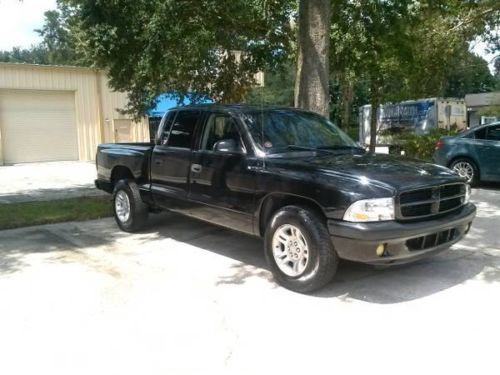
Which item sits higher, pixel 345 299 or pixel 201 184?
pixel 201 184

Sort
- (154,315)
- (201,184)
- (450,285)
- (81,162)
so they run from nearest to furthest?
(154,315)
(450,285)
(201,184)
(81,162)

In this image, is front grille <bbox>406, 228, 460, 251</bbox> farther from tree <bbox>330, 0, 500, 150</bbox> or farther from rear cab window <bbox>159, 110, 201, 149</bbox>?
tree <bbox>330, 0, 500, 150</bbox>

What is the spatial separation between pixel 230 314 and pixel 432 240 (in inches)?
80.9

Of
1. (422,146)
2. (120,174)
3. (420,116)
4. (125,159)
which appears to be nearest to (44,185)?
(120,174)

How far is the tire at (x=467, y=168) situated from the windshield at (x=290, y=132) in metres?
6.63

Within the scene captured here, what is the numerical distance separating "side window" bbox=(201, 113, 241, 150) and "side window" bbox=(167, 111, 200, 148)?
0.28 metres

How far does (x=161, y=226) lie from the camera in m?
8.27

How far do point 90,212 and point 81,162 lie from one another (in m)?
17.4

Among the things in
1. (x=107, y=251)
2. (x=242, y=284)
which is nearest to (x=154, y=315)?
(x=242, y=284)

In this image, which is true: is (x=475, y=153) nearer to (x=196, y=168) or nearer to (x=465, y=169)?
(x=465, y=169)

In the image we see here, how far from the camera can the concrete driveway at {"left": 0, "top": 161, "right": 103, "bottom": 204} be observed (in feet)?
41.7

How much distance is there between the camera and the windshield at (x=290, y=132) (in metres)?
5.82

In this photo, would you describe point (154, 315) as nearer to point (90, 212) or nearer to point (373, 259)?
point (373, 259)

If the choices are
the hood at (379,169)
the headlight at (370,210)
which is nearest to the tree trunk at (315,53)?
the hood at (379,169)
